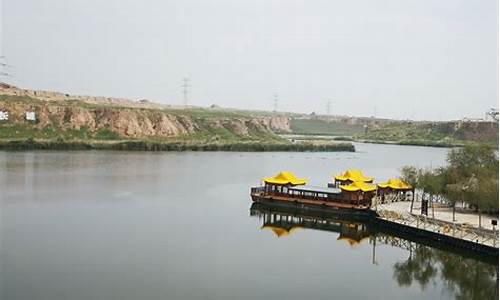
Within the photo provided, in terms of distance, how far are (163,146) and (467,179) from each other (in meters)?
61.3

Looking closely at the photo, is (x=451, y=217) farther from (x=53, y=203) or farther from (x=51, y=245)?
(x=53, y=203)

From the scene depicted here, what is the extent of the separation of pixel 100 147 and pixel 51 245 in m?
61.0

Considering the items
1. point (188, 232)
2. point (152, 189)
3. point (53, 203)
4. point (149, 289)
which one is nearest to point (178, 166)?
point (152, 189)

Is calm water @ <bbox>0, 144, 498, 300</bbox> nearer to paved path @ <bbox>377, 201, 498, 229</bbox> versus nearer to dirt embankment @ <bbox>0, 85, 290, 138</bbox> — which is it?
paved path @ <bbox>377, 201, 498, 229</bbox>

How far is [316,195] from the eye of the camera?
38.8 m

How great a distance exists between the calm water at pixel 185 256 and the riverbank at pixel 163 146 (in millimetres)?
39695

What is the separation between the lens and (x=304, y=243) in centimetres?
2978

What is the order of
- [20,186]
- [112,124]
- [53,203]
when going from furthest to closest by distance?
[112,124] < [20,186] < [53,203]

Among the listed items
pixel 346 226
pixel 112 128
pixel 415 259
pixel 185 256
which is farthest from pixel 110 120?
pixel 415 259

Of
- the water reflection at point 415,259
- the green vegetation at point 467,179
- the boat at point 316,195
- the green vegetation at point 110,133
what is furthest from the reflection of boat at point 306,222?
the green vegetation at point 110,133

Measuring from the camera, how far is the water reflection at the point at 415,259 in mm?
23656

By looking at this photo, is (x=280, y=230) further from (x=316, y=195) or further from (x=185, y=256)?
(x=185, y=256)

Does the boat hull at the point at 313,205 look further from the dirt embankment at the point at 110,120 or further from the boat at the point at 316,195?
the dirt embankment at the point at 110,120

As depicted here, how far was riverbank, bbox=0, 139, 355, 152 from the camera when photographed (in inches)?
3238
